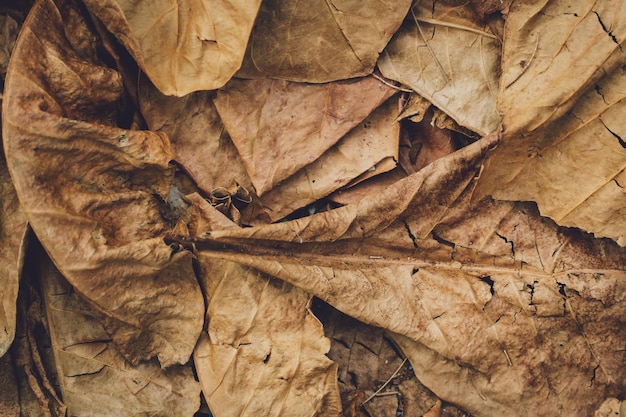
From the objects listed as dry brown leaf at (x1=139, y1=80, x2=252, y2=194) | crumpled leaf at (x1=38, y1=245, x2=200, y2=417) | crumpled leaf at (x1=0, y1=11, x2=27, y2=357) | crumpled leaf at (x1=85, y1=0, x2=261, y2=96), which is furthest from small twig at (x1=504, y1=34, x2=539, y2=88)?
crumpled leaf at (x1=0, y1=11, x2=27, y2=357)

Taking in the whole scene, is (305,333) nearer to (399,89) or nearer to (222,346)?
(222,346)

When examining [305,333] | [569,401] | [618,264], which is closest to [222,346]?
[305,333]

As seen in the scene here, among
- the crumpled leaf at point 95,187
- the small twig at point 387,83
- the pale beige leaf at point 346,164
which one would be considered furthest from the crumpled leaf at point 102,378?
the small twig at point 387,83

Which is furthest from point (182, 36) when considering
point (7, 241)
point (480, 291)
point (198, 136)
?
point (480, 291)

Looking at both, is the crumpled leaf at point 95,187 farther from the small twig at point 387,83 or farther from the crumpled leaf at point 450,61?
the crumpled leaf at point 450,61

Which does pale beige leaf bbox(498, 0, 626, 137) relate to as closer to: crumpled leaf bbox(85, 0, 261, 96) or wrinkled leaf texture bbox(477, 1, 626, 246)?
wrinkled leaf texture bbox(477, 1, 626, 246)

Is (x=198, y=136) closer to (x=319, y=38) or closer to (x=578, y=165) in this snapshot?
(x=319, y=38)
